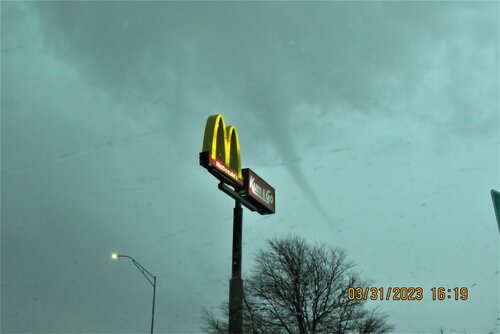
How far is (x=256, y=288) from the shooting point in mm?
24922

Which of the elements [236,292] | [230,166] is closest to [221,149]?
[230,166]

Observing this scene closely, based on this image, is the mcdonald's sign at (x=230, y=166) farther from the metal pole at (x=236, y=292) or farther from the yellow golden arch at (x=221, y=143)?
the metal pole at (x=236, y=292)

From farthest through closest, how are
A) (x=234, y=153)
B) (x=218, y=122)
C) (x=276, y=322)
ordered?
(x=276, y=322) → (x=234, y=153) → (x=218, y=122)

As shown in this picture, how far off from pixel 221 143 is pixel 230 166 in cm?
109

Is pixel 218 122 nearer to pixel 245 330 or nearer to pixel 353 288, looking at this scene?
pixel 245 330

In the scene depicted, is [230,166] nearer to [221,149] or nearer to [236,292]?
[221,149]

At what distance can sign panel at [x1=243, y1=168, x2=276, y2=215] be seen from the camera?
18797 millimetres

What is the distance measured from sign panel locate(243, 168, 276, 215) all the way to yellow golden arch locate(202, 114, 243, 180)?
19.5 inches

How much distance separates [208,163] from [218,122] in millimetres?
1878

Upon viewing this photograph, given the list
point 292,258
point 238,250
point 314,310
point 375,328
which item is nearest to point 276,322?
point 314,310

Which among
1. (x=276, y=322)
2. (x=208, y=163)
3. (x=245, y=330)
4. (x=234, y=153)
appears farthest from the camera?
(x=276, y=322)

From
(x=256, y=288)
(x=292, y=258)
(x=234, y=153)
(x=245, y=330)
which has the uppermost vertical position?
(x=234, y=153)

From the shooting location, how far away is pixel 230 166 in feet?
58.6

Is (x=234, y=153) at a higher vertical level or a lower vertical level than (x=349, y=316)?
higher
